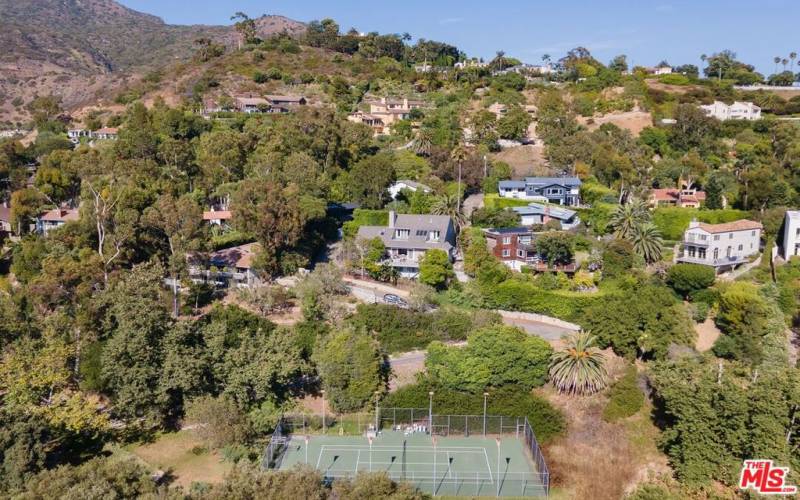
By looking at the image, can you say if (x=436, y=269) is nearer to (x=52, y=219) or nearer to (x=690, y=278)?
(x=690, y=278)

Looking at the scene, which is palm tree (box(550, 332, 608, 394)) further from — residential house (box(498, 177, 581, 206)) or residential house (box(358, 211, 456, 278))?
residential house (box(498, 177, 581, 206))

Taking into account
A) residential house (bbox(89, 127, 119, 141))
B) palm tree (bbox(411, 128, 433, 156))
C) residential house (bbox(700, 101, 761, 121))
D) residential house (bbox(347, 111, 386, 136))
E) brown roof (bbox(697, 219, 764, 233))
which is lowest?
brown roof (bbox(697, 219, 764, 233))

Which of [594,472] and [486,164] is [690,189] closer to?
[486,164]

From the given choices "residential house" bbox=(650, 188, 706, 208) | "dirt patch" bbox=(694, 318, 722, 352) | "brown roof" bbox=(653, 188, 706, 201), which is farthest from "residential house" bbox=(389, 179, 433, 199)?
"dirt patch" bbox=(694, 318, 722, 352)

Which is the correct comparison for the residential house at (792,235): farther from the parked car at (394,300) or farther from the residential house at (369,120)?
the residential house at (369,120)

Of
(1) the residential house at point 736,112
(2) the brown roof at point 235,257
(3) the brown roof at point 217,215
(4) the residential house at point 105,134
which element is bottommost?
(2) the brown roof at point 235,257

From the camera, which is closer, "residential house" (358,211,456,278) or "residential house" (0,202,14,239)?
"residential house" (358,211,456,278)

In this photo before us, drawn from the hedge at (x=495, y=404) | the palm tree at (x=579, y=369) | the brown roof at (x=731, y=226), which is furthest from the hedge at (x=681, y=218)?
the hedge at (x=495, y=404)

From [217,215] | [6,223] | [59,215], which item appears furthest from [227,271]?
[6,223]
